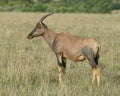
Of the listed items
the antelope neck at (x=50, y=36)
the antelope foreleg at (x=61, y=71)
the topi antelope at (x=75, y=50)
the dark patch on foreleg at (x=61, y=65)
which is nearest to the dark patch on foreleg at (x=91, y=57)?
the topi antelope at (x=75, y=50)

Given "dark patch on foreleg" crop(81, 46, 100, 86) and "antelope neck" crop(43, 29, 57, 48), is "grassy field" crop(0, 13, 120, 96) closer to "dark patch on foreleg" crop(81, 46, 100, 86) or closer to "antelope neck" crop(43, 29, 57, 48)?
"dark patch on foreleg" crop(81, 46, 100, 86)

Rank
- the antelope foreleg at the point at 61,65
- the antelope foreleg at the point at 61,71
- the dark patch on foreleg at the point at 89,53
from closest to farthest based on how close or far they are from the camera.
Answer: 1. the dark patch on foreleg at the point at 89,53
2. the antelope foreleg at the point at 61,71
3. the antelope foreleg at the point at 61,65

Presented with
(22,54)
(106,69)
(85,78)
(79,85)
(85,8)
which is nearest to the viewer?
(79,85)

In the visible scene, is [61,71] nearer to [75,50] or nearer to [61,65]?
[61,65]

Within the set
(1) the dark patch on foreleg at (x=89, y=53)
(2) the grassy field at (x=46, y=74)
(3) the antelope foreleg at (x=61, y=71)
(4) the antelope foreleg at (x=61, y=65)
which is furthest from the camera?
(4) the antelope foreleg at (x=61, y=65)

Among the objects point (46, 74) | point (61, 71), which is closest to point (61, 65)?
point (61, 71)

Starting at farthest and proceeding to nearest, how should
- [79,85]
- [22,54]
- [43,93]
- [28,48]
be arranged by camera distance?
[28,48] → [22,54] → [79,85] → [43,93]

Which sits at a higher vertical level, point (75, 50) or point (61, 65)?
point (75, 50)

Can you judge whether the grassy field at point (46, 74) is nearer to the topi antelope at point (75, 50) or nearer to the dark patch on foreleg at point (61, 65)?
the dark patch on foreleg at point (61, 65)

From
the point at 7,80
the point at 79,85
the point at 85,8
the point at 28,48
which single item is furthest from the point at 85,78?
the point at 85,8

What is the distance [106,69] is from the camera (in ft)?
38.4

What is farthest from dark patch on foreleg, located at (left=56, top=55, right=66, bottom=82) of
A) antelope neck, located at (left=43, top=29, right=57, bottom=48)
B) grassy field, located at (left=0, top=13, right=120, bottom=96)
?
antelope neck, located at (left=43, top=29, right=57, bottom=48)

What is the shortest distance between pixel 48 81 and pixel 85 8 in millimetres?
55170

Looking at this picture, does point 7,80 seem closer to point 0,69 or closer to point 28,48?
point 0,69
